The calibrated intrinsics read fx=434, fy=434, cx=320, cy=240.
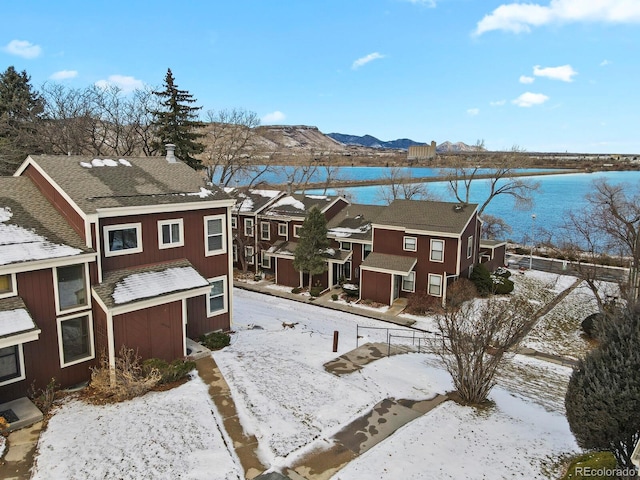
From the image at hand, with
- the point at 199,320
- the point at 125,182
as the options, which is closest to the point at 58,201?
the point at 125,182

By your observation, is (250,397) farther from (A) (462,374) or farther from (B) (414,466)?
(A) (462,374)

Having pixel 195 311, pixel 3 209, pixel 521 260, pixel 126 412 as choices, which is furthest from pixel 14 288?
pixel 521 260

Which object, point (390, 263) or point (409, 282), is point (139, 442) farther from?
point (409, 282)

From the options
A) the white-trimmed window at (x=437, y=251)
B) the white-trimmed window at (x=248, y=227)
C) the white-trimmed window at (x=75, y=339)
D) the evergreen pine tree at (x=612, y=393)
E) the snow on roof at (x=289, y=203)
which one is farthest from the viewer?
the white-trimmed window at (x=248, y=227)

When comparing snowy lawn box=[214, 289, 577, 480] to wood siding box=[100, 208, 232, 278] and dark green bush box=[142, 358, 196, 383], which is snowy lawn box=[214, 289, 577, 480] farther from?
wood siding box=[100, 208, 232, 278]

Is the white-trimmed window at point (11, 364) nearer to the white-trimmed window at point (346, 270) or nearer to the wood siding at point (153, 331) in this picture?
the wood siding at point (153, 331)

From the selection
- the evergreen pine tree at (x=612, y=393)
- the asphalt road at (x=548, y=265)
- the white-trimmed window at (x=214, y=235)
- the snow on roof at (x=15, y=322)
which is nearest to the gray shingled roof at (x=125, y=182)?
the white-trimmed window at (x=214, y=235)
